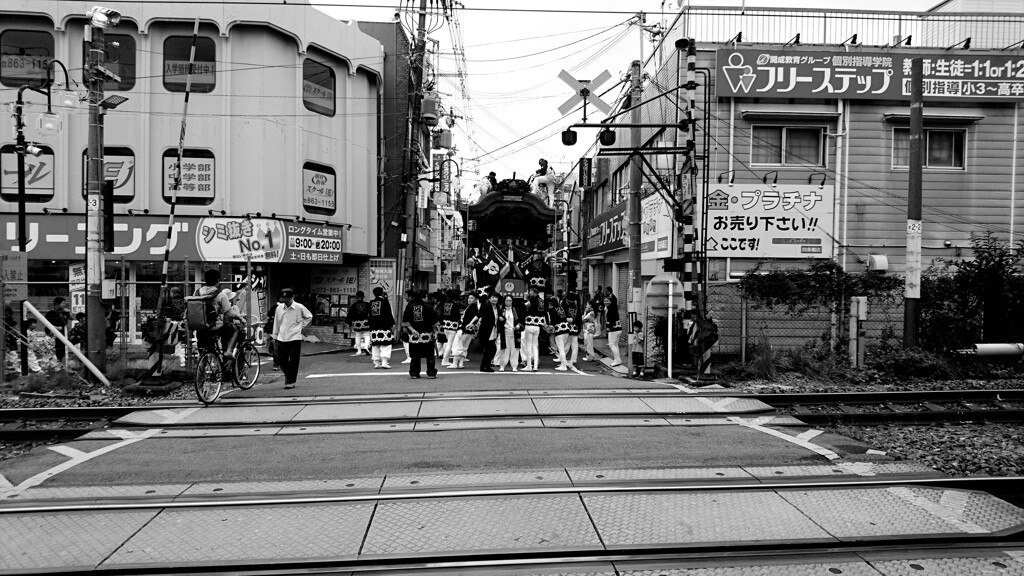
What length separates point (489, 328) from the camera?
45.6 ft

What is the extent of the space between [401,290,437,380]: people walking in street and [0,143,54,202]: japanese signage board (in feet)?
47.4

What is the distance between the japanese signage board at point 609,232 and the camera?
21812 mm

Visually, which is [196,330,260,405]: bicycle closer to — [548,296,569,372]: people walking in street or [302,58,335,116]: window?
[548,296,569,372]: people walking in street

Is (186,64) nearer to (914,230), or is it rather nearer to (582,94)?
(582,94)

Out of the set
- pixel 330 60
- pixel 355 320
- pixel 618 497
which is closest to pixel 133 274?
pixel 355 320

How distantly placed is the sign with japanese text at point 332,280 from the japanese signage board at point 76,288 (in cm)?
719

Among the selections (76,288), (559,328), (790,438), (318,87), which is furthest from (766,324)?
(76,288)

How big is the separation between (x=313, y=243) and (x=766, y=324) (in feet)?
46.6

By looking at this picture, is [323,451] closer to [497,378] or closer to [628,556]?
[628,556]

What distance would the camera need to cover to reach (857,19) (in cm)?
1672

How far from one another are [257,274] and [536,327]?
9096 mm

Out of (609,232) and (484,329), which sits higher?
(609,232)

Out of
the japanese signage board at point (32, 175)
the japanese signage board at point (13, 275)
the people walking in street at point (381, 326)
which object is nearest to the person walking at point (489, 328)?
the people walking in street at point (381, 326)

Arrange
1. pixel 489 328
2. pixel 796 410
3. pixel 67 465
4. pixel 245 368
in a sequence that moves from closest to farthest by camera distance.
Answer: pixel 67 465, pixel 796 410, pixel 245 368, pixel 489 328
